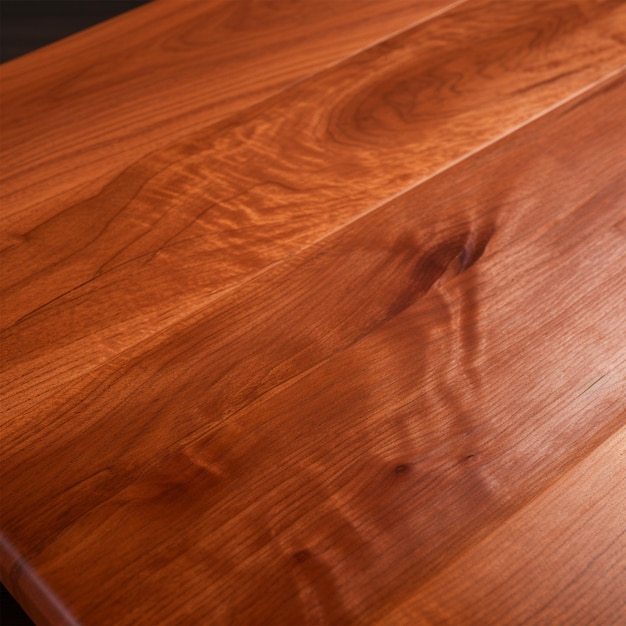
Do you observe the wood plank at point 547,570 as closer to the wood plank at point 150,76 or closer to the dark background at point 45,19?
the wood plank at point 150,76

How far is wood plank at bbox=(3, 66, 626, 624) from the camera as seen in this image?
42 centimetres

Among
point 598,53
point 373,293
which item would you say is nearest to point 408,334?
point 373,293

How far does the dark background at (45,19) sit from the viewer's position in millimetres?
1344

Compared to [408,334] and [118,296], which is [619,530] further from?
[118,296]

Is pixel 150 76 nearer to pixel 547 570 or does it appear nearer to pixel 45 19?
pixel 547 570

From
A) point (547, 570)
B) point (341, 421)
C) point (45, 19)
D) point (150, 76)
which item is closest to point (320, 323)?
point (341, 421)

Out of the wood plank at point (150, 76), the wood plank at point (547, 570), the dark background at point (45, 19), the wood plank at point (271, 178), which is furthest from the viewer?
the dark background at point (45, 19)

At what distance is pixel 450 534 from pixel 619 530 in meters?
0.08

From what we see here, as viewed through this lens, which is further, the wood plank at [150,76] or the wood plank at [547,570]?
the wood plank at [150,76]

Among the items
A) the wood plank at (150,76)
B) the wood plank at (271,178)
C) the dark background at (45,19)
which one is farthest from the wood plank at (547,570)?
the dark background at (45,19)

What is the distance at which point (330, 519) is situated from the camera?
0.44m

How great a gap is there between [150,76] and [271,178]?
19cm

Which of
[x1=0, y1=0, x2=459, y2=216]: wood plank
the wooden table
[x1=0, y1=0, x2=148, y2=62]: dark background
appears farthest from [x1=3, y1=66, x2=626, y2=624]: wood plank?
[x1=0, y1=0, x2=148, y2=62]: dark background

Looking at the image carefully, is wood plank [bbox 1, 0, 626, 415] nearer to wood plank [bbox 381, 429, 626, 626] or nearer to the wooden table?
the wooden table
